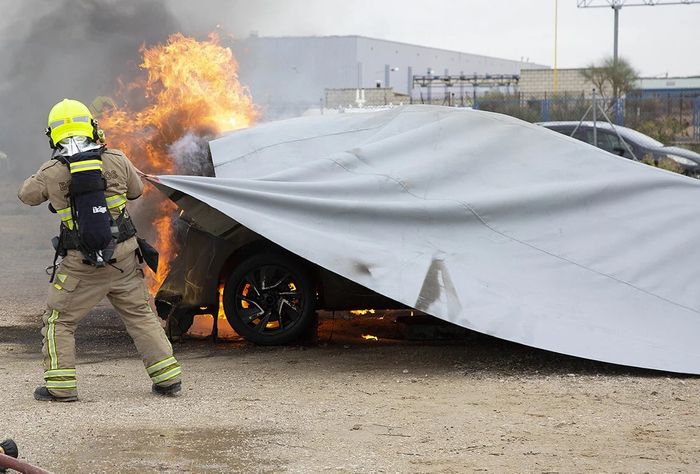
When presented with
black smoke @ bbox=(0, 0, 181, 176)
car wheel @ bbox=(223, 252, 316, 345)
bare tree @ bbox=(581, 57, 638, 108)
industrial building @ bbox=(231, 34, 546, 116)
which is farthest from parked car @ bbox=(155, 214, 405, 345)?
bare tree @ bbox=(581, 57, 638, 108)

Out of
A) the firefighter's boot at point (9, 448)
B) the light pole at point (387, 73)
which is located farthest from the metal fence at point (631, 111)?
the firefighter's boot at point (9, 448)

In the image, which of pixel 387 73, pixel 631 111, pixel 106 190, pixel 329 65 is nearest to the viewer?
pixel 106 190

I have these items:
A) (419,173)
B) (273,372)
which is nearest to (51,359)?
(273,372)

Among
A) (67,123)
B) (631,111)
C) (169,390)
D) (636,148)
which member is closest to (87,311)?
(169,390)

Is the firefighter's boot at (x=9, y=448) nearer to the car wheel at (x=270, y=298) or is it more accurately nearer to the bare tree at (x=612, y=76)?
the car wheel at (x=270, y=298)

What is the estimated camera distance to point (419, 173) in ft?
26.1

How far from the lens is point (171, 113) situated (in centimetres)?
935

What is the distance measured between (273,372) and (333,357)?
2.32 feet

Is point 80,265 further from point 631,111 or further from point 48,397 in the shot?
point 631,111

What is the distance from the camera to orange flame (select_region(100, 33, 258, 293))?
9125 mm

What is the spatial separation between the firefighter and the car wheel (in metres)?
1.46

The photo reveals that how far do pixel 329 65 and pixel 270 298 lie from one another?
33.5m

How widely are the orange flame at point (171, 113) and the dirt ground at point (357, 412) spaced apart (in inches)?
47.6

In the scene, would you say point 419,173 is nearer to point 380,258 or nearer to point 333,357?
point 380,258
